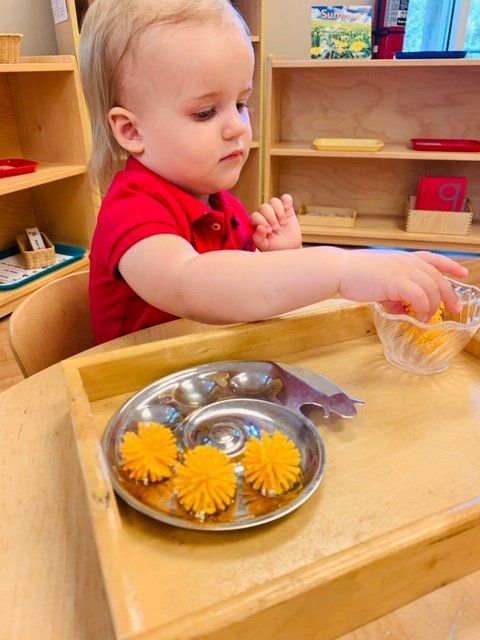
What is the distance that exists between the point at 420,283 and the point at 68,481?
38cm

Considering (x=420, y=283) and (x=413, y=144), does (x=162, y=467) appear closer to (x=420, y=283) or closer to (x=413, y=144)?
(x=420, y=283)

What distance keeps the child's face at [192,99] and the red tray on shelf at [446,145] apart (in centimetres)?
143

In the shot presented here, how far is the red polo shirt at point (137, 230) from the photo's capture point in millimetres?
592

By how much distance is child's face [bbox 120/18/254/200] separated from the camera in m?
0.58

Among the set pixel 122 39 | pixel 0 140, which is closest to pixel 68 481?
pixel 122 39

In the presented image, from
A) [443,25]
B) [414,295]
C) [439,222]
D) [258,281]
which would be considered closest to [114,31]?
[258,281]

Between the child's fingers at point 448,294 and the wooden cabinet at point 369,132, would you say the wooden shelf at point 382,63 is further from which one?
the child's fingers at point 448,294

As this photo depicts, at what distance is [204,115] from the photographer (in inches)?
24.5

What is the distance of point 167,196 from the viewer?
2.20ft

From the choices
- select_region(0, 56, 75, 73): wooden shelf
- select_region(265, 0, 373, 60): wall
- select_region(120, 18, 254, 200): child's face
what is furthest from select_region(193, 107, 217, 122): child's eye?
select_region(265, 0, 373, 60): wall

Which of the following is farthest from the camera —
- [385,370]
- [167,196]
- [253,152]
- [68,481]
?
[253,152]

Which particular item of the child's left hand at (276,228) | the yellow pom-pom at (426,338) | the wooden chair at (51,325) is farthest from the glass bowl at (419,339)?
the wooden chair at (51,325)

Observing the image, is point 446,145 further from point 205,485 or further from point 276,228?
point 205,485

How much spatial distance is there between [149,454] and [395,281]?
0.96 ft
